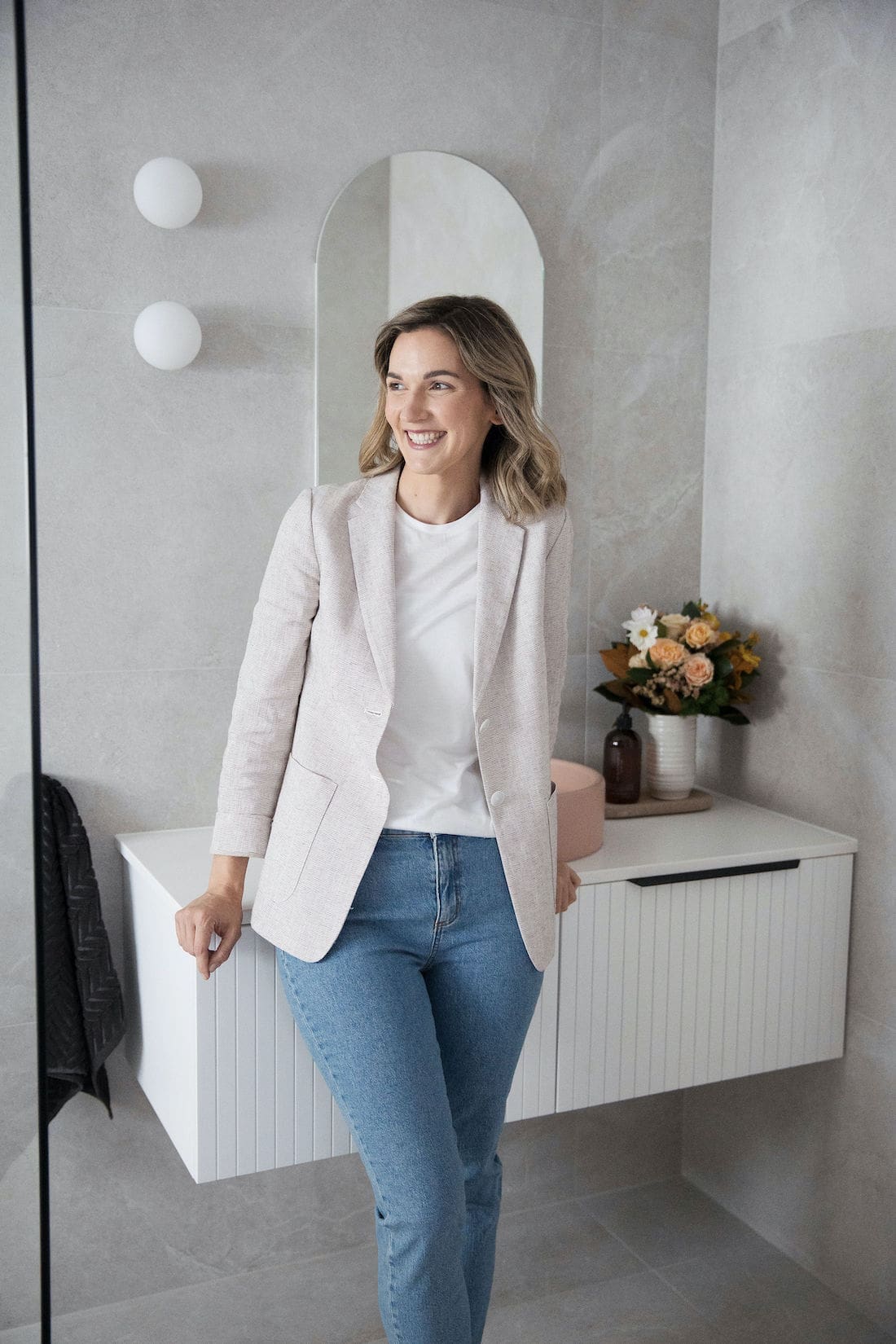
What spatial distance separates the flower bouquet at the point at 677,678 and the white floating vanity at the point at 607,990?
0.42ft

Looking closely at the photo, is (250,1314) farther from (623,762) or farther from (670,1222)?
(623,762)

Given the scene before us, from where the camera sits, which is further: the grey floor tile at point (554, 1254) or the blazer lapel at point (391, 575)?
the grey floor tile at point (554, 1254)

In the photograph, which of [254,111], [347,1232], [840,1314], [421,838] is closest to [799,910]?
[840,1314]

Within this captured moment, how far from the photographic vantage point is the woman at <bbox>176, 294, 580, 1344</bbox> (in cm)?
146

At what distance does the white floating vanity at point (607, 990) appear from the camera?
166 centimetres

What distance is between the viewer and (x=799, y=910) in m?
2.05

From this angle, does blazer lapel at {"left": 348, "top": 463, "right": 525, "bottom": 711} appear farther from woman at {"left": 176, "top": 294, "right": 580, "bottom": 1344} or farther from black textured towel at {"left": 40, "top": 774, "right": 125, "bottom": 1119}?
black textured towel at {"left": 40, "top": 774, "right": 125, "bottom": 1119}

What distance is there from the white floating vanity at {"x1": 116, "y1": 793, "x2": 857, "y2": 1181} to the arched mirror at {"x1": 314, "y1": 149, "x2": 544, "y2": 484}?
777 millimetres

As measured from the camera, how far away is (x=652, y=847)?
202 centimetres

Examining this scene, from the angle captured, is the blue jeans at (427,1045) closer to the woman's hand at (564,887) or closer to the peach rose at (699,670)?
the woman's hand at (564,887)

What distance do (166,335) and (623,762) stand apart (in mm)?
1105

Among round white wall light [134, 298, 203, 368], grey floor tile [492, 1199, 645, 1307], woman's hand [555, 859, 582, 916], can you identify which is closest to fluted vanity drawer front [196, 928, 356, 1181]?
woman's hand [555, 859, 582, 916]

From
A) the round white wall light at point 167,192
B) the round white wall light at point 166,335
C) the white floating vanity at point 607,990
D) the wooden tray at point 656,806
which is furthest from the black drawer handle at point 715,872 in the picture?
the round white wall light at point 167,192

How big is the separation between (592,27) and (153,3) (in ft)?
2.68
